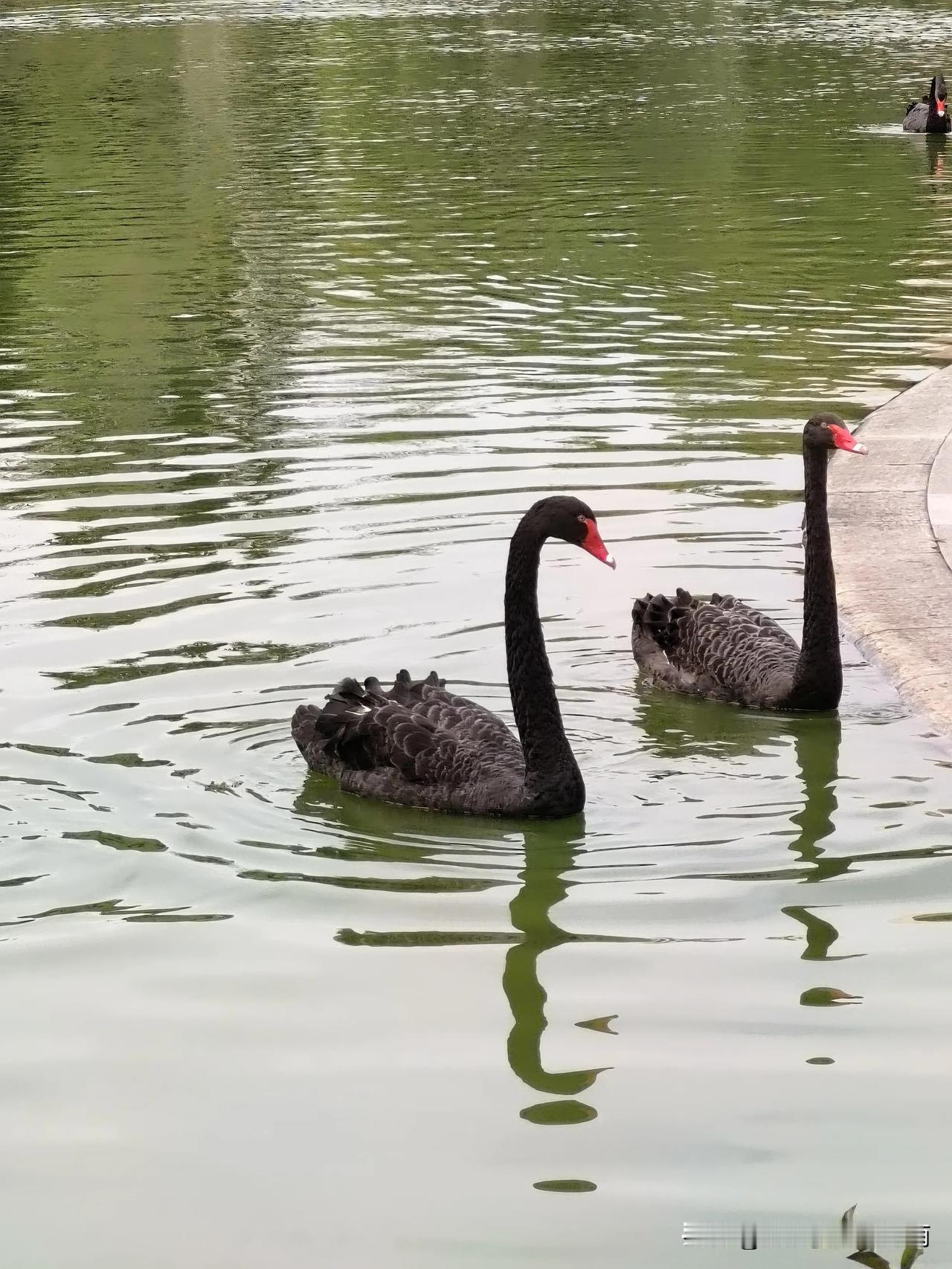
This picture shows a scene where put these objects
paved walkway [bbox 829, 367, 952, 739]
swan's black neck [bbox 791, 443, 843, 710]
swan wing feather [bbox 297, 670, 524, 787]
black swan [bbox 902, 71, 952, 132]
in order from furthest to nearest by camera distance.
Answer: black swan [bbox 902, 71, 952, 132]
paved walkway [bbox 829, 367, 952, 739]
swan's black neck [bbox 791, 443, 843, 710]
swan wing feather [bbox 297, 670, 524, 787]

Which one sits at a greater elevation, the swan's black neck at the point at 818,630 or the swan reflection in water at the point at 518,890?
the swan's black neck at the point at 818,630

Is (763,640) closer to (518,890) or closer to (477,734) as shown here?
(477,734)

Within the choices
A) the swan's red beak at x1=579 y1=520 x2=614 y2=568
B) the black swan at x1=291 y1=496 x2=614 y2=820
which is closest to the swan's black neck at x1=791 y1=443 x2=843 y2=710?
the black swan at x1=291 y1=496 x2=614 y2=820

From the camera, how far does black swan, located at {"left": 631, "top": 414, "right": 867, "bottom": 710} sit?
7531 millimetres

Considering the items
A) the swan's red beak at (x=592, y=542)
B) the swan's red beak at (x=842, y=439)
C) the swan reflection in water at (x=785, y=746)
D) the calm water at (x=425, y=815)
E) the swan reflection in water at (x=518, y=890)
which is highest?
→ the swan's red beak at (x=842, y=439)

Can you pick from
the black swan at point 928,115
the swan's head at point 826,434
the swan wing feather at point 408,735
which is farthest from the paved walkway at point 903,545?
the black swan at point 928,115

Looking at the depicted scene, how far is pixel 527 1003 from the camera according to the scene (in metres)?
5.37

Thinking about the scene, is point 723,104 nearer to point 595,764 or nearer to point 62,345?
point 62,345

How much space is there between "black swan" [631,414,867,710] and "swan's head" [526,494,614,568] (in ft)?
4.38

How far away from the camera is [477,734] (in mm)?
6914

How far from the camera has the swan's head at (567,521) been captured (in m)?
6.47

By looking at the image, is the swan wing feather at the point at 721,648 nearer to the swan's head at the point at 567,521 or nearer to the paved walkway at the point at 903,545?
the paved walkway at the point at 903,545

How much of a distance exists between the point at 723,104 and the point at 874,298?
16.8 meters

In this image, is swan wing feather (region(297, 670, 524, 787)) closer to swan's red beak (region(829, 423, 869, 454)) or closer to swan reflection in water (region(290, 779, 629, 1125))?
swan reflection in water (region(290, 779, 629, 1125))
